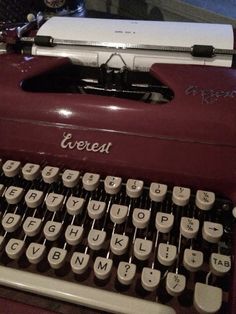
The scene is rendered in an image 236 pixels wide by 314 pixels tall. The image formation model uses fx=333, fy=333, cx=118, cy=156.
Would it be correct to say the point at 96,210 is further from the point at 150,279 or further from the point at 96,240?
the point at 150,279

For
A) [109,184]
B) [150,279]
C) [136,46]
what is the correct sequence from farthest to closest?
[136,46]
[109,184]
[150,279]

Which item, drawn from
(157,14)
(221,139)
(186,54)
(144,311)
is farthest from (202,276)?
(157,14)

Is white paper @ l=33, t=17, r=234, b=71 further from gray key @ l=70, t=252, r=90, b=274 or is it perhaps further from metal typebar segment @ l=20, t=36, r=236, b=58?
gray key @ l=70, t=252, r=90, b=274

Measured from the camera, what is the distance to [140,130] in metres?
0.79

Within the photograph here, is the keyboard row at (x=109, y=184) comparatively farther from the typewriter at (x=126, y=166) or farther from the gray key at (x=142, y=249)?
the gray key at (x=142, y=249)

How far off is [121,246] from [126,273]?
0.19ft

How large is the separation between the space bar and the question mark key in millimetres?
31

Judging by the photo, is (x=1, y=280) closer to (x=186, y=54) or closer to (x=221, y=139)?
(x=221, y=139)

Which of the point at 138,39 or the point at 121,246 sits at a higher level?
the point at 138,39

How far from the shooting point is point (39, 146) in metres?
0.86

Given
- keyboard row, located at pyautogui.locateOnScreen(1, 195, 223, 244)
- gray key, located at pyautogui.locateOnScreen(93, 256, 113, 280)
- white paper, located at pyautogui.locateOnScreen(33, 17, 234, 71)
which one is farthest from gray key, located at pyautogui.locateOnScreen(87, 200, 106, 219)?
white paper, located at pyautogui.locateOnScreen(33, 17, 234, 71)

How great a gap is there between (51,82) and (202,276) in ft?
2.36

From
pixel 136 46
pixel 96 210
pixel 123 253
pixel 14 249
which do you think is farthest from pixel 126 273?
pixel 136 46

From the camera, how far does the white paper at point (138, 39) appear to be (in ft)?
3.12
